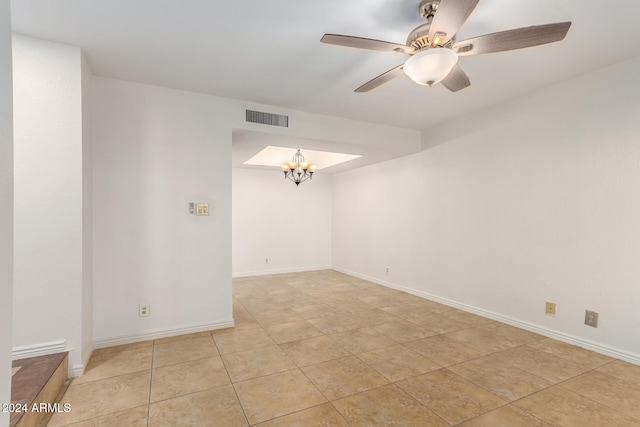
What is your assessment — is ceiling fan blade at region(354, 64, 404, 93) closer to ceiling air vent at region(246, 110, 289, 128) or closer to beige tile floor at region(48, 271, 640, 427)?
ceiling air vent at region(246, 110, 289, 128)

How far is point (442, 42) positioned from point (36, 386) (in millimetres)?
3247

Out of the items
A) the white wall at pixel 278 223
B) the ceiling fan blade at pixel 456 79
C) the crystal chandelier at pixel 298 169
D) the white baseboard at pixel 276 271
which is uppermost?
the ceiling fan blade at pixel 456 79

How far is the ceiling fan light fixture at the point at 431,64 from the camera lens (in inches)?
67.8

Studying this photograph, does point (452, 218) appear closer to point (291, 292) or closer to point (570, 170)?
point (570, 170)

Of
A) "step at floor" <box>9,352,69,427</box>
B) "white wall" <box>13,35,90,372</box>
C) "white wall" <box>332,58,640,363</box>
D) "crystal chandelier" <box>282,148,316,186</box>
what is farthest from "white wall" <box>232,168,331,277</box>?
"step at floor" <box>9,352,69,427</box>

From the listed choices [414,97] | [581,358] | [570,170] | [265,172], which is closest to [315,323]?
[581,358]

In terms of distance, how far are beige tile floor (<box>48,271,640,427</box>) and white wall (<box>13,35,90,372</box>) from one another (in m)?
0.54

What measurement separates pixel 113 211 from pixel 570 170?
15.0 feet

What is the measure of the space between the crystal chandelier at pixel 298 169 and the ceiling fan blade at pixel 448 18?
13.3 feet

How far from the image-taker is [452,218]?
4.29m

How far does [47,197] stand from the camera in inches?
92.9

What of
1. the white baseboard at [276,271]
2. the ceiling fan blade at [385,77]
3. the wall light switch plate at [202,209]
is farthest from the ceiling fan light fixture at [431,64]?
the white baseboard at [276,271]

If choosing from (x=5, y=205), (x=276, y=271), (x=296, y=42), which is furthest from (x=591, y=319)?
(x=276, y=271)

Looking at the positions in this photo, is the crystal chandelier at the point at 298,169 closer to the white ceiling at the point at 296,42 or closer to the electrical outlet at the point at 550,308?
the white ceiling at the point at 296,42
